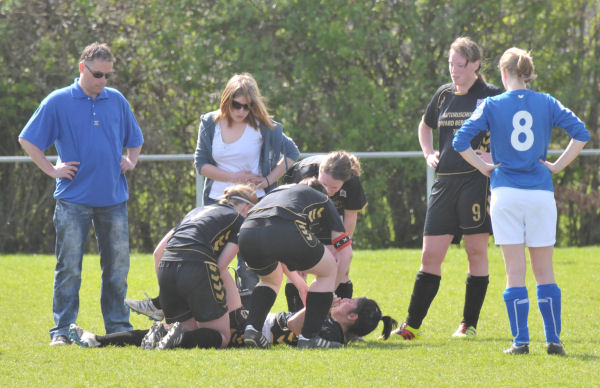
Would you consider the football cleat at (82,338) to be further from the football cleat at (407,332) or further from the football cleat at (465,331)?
the football cleat at (465,331)

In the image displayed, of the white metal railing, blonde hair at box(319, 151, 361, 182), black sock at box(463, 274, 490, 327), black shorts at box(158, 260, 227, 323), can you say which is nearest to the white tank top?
blonde hair at box(319, 151, 361, 182)

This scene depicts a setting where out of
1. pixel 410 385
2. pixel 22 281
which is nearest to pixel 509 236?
pixel 410 385

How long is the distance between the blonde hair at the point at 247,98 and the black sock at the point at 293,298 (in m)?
1.28

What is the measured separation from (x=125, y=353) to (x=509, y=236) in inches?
98.4

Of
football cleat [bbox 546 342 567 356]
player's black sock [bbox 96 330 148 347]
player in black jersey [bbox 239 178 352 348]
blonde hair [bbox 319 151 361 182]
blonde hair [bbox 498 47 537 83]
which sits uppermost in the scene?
blonde hair [bbox 498 47 537 83]

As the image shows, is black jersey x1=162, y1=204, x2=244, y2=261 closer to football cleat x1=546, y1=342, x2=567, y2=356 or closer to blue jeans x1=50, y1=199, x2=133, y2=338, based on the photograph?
blue jeans x1=50, y1=199, x2=133, y2=338

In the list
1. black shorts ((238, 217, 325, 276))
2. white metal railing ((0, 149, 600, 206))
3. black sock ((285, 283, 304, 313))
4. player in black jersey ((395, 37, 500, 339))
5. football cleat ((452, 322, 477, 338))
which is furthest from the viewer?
white metal railing ((0, 149, 600, 206))

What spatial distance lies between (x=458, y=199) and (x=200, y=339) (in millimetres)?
2126

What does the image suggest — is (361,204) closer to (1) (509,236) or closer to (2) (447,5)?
(1) (509,236)

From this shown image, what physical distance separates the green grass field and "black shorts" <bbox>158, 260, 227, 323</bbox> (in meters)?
0.38

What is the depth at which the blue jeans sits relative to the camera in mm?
6949

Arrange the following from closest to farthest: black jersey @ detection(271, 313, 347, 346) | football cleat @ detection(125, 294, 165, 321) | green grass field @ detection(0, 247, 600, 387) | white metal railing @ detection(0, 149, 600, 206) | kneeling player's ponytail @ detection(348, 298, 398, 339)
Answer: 1. green grass field @ detection(0, 247, 600, 387)
2. black jersey @ detection(271, 313, 347, 346)
3. kneeling player's ponytail @ detection(348, 298, 398, 339)
4. football cleat @ detection(125, 294, 165, 321)
5. white metal railing @ detection(0, 149, 600, 206)

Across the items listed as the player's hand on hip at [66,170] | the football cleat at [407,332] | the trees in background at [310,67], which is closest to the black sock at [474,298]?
the football cleat at [407,332]

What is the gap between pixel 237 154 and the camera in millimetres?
7145
